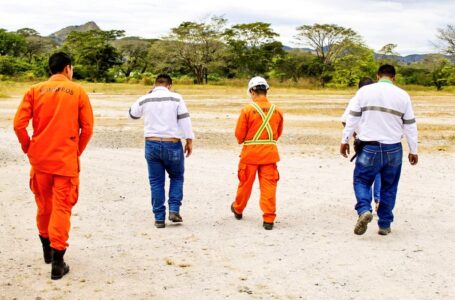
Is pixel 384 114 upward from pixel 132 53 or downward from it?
downward

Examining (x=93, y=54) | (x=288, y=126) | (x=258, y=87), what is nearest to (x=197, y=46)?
(x=93, y=54)

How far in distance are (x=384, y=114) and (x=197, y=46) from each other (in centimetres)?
5544

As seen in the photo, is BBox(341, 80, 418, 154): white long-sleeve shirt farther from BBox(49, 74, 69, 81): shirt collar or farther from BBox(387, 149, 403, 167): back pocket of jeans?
BBox(49, 74, 69, 81): shirt collar

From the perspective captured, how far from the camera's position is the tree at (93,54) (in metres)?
62.1

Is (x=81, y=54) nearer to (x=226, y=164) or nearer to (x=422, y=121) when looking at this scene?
(x=422, y=121)

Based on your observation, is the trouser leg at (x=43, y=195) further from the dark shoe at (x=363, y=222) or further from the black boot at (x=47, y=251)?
the dark shoe at (x=363, y=222)

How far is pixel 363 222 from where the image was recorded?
5.93m

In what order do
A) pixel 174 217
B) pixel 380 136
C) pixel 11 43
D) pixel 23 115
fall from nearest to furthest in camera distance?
1. pixel 23 115
2. pixel 380 136
3. pixel 174 217
4. pixel 11 43

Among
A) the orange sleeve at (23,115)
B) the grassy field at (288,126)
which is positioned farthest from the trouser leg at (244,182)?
the grassy field at (288,126)

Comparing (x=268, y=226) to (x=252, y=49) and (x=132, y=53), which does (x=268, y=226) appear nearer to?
(x=252, y=49)

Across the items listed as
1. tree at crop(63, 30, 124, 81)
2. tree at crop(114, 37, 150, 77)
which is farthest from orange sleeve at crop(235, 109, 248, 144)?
tree at crop(114, 37, 150, 77)

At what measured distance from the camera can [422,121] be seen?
2055 cm

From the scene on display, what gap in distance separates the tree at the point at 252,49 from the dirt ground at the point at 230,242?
170ft

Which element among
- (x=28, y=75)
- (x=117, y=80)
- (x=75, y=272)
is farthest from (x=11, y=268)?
(x=117, y=80)
